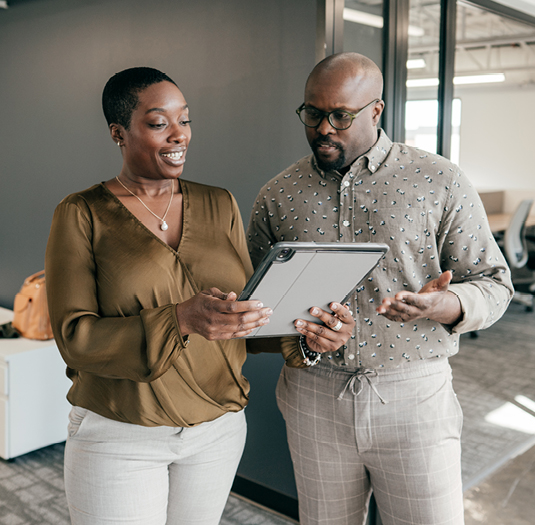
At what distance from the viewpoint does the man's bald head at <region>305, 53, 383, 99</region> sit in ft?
4.28

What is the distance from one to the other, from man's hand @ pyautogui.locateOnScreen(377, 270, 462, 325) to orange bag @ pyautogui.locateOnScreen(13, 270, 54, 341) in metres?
2.28

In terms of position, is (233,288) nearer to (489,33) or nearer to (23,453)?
(23,453)

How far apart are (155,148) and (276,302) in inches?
16.9

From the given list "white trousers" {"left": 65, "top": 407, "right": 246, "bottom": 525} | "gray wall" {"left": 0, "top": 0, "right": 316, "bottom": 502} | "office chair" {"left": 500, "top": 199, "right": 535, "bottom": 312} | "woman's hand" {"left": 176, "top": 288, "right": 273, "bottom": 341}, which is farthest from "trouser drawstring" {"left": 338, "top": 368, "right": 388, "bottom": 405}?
"office chair" {"left": 500, "top": 199, "right": 535, "bottom": 312}

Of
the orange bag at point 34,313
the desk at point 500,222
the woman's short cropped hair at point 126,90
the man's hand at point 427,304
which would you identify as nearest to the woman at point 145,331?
the woman's short cropped hair at point 126,90

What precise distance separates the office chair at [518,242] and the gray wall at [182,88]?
11.5 ft

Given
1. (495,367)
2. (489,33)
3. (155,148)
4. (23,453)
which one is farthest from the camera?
(489,33)

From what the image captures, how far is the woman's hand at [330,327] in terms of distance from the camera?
1.19 m

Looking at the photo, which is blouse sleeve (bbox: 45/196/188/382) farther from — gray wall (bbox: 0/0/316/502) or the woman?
gray wall (bbox: 0/0/316/502)

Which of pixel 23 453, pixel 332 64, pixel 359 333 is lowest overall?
pixel 23 453

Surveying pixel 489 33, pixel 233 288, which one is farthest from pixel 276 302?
pixel 489 33

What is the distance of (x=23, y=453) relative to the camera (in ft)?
9.37

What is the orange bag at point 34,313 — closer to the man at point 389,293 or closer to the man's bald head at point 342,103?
the man at point 389,293

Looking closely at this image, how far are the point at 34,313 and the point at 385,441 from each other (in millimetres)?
2217
